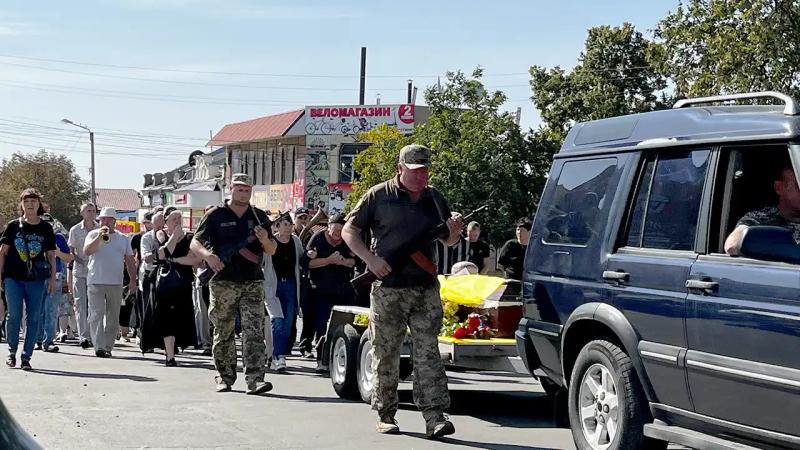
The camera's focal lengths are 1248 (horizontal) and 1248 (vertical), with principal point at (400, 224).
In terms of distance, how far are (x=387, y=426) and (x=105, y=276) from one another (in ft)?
24.0

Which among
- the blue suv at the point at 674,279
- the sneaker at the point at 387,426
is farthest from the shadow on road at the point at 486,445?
the blue suv at the point at 674,279

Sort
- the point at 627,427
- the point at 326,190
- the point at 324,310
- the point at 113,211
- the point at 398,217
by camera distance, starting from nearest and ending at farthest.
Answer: the point at 627,427 → the point at 398,217 → the point at 324,310 → the point at 113,211 → the point at 326,190

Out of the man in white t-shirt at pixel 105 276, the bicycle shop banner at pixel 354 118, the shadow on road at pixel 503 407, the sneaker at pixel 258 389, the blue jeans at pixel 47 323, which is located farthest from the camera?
the bicycle shop banner at pixel 354 118

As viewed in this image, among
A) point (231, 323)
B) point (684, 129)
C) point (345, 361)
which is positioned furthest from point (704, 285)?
point (231, 323)

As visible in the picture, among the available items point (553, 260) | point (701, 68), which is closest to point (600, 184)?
point (553, 260)

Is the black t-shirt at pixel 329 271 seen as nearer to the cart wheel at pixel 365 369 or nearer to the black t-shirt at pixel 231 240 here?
the black t-shirt at pixel 231 240

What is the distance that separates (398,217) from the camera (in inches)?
354

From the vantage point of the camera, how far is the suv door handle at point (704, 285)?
6.25m

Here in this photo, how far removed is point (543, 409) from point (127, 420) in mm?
3480

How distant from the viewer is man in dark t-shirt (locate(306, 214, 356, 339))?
14.2 meters

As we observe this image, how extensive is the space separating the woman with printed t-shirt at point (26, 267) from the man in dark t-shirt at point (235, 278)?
9.60ft

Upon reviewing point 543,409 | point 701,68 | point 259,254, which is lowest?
point 543,409

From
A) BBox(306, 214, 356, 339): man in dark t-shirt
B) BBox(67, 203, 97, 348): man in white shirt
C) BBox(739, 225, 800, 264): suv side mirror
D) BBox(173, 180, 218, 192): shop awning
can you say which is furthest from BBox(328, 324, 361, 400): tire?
BBox(173, 180, 218, 192): shop awning

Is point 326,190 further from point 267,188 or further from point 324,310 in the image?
point 324,310
